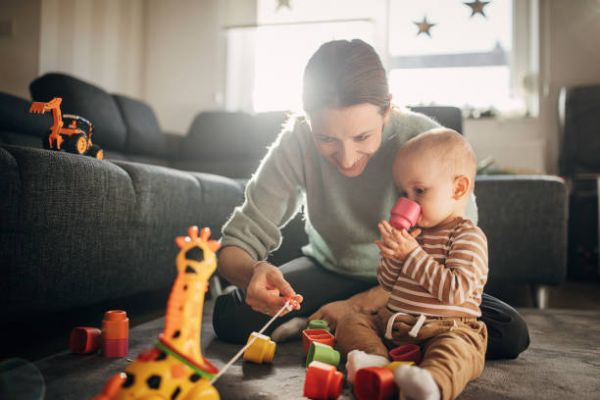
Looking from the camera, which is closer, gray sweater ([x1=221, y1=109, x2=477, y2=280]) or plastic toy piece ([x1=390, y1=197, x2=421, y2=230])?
plastic toy piece ([x1=390, y1=197, x2=421, y2=230])

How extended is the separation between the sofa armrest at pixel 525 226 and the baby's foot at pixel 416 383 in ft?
3.67

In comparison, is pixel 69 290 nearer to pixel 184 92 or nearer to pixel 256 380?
pixel 256 380

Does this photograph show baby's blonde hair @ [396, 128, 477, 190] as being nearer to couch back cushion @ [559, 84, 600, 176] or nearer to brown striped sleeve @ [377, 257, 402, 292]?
brown striped sleeve @ [377, 257, 402, 292]

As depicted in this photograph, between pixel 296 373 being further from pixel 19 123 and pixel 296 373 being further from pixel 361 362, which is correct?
pixel 19 123

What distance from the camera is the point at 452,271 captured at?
788mm

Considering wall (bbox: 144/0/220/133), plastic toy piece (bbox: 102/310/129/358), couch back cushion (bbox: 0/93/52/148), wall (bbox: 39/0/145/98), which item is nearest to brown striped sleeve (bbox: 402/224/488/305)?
plastic toy piece (bbox: 102/310/129/358)

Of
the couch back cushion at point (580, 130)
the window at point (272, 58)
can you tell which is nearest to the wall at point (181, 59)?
the window at point (272, 58)

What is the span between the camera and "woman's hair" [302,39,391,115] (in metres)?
0.86

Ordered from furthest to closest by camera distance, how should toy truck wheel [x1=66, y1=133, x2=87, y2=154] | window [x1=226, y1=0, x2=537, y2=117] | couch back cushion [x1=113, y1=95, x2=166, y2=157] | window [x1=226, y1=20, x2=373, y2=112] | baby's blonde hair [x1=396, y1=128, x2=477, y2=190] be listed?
window [x1=226, y1=20, x2=373, y2=112] → window [x1=226, y1=0, x2=537, y2=117] → couch back cushion [x1=113, y1=95, x2=166, y2=157] → toy truck wheel [x1=66, y1=133, x2=87, y2=154] → baby's blonde hair [x1=396, y1=128, x2=477, y2=190]

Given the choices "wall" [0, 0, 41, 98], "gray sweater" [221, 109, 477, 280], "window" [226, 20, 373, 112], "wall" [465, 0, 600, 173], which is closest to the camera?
"gray sweater" [221, 109, 477, 280]

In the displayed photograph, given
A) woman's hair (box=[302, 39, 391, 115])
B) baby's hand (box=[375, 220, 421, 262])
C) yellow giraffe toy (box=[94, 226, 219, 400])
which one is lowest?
yellow giraffe toy (box=[94, 226, 219, 400])

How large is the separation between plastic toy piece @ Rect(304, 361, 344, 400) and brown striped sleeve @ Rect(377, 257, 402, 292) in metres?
0.24

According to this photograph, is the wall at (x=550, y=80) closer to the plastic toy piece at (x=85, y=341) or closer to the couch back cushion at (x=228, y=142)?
the couch back cushion at (x=228, y=142)

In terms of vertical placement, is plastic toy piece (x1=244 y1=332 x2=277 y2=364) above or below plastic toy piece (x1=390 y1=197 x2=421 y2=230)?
below
